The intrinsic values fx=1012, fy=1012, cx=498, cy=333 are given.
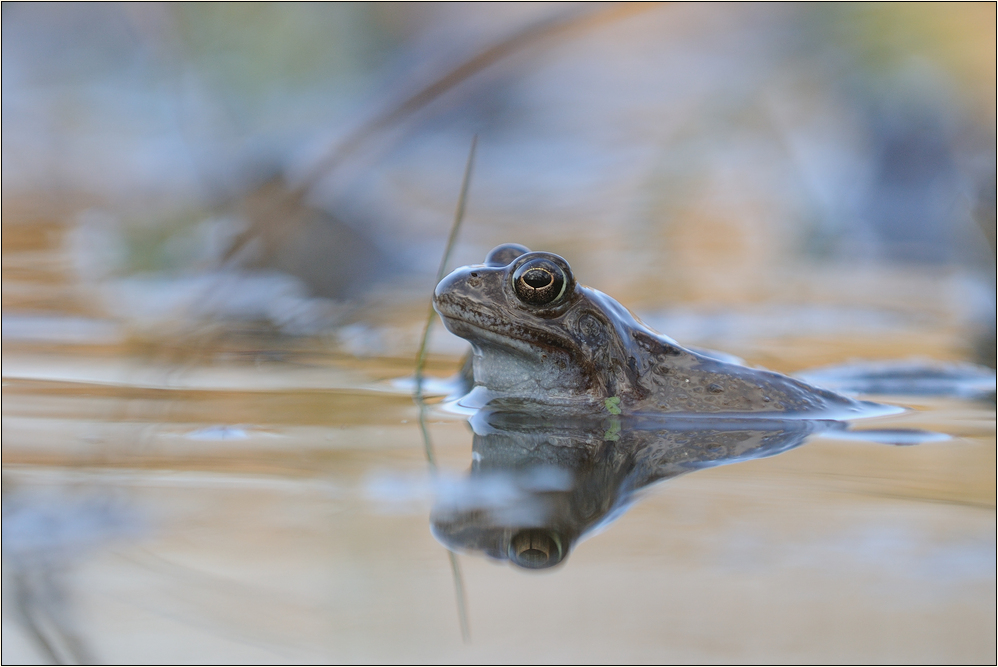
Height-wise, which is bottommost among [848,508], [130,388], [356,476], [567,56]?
[848,508]

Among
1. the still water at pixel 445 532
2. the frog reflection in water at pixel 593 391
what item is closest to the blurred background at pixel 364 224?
the still water at pixel 445 532

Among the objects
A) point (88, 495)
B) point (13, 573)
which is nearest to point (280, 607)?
point (13, 573)

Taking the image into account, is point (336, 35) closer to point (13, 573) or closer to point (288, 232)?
point (288, 232)

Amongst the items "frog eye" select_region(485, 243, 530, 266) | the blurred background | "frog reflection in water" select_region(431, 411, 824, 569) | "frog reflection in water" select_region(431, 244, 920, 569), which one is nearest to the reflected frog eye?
"frog reflection in water" select_region(431, 411, 824, 569)

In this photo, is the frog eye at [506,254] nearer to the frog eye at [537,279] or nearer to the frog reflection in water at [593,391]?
the frog reflection in water at [593,391]

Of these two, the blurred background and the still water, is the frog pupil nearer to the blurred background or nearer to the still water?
the still water
